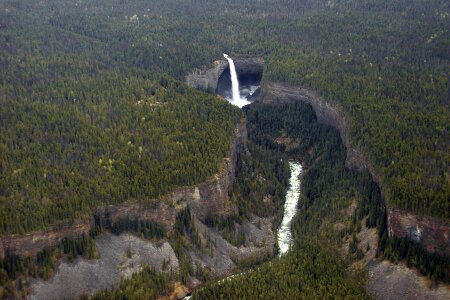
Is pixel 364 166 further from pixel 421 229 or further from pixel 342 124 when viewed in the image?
pixel 421 229

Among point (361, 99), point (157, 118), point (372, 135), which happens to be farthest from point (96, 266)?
point (361, 99)

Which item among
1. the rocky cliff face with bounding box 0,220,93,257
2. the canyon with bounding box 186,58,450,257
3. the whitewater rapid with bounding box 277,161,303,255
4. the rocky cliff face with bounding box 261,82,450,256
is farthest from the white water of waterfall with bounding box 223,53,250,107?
the rocky cliff face with bounding box 0,220,93,257

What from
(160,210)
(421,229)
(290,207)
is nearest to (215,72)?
(290,207)

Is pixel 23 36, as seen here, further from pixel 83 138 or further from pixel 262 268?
pixel 262 268

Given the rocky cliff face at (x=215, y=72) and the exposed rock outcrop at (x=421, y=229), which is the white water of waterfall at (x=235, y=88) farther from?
the exposed rock outcrop at (x=421, y=229)

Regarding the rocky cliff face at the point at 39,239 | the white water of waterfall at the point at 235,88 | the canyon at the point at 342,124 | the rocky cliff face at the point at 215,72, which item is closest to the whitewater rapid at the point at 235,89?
the white water of waterfall at the point at 235,88

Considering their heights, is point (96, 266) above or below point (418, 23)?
below
